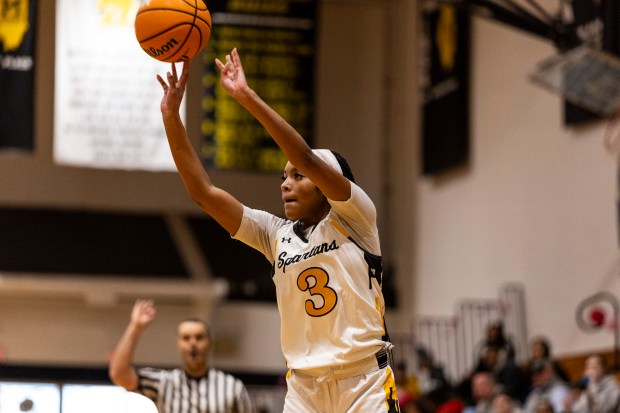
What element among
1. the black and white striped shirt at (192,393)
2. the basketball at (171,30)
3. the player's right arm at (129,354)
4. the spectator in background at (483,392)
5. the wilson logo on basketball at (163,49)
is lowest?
the spectator in background at (483,392)

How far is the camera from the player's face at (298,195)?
213 inches

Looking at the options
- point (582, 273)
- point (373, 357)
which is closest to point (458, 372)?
point (582, 273)

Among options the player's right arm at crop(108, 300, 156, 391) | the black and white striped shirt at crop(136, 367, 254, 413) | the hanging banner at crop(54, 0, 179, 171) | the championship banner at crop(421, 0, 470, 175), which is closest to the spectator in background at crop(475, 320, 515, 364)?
the championship banner at crop(421, 0, 470, 175)

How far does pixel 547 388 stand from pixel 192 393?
6.07m

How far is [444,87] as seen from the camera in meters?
18.3

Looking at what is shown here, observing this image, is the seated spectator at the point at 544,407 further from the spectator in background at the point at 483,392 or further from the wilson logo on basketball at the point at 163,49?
the wilson logo on basketball at the point at 163,49

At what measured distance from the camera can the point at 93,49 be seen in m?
14.6

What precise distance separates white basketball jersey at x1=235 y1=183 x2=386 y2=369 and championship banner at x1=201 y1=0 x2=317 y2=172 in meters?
11.5

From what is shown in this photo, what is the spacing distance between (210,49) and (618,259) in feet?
22.0

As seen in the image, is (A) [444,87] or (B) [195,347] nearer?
(B) [195,347]

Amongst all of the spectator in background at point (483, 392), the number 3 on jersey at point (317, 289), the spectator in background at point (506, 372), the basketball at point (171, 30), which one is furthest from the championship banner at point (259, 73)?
the number 3 on jersey at point (317, 289)

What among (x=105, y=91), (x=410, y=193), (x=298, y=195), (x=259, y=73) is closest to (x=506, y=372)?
(x=259, y=73)

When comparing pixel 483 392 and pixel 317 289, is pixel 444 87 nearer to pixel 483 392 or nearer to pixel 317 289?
pixel 483 392

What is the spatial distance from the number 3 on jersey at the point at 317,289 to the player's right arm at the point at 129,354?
8.32ft
